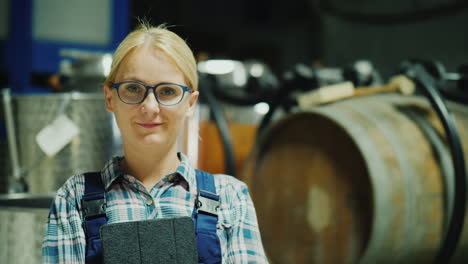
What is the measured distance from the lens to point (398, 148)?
1.69 meters

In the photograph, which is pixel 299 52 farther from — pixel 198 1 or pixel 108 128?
pixel 108 128

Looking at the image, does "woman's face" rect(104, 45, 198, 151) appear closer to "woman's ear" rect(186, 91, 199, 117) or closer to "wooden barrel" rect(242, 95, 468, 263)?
"woman's ear" rect(186, 91, 199, 117)

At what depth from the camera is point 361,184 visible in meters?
1.72

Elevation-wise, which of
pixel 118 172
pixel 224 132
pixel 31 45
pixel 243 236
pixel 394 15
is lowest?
pixel 243 236

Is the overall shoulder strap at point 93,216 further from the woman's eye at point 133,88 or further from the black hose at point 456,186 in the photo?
the black hose at point 456,186

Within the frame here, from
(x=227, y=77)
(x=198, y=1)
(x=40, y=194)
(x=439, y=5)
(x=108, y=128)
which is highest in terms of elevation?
(x=198, y=1)

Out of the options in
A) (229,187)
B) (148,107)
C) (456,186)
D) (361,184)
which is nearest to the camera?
(148,107)

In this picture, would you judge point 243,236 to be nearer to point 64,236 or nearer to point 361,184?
point 64,236

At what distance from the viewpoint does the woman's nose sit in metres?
0.70

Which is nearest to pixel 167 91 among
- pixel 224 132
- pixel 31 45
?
pixel 31 45

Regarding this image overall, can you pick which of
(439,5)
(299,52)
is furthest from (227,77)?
(299,52)

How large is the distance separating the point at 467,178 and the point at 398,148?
229 millimetres

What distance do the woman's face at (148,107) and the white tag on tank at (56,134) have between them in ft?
1.55

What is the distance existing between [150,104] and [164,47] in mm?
83
